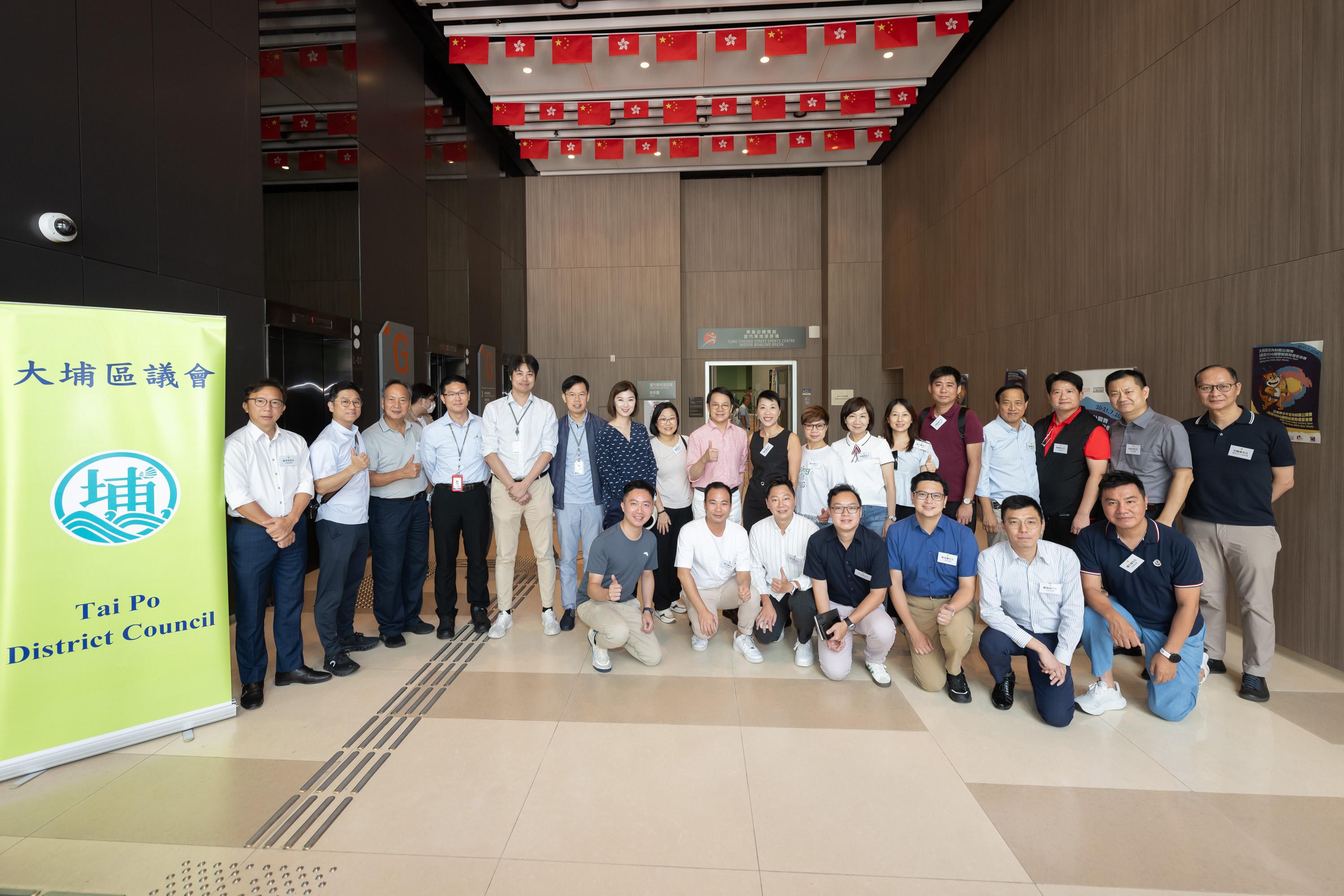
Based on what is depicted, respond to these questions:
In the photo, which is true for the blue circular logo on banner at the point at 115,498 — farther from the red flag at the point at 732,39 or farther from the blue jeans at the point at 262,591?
the red flag at the point at 732,39

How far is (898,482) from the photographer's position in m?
4.03

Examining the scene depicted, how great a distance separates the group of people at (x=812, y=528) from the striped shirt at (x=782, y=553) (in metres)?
0.01

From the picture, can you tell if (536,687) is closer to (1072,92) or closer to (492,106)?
(1072,92)

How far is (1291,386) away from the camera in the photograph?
131 inches

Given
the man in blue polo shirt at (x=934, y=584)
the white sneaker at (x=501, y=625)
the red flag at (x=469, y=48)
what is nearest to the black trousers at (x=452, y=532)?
the white sneaker at (x=501, y=625)

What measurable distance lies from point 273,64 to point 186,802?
4.83m

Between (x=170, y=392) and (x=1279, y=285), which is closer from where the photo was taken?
(x=170, y=392)

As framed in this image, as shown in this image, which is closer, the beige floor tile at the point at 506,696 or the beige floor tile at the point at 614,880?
the beige floor tile at the point at 614,880

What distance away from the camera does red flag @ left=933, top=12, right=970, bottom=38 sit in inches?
241

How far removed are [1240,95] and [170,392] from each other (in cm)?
613

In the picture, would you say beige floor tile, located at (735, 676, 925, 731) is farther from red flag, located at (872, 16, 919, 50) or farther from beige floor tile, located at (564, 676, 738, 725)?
red flag, located at (872, 16, 919, 50)

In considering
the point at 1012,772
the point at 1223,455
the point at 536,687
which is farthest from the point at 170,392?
the point at 1223,455

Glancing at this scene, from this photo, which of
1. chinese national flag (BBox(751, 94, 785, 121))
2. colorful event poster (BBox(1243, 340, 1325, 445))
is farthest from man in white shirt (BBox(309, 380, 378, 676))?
chinese national flag (BBox(751, 94, 785, 121))

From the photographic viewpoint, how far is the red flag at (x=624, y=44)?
6.37 meters
